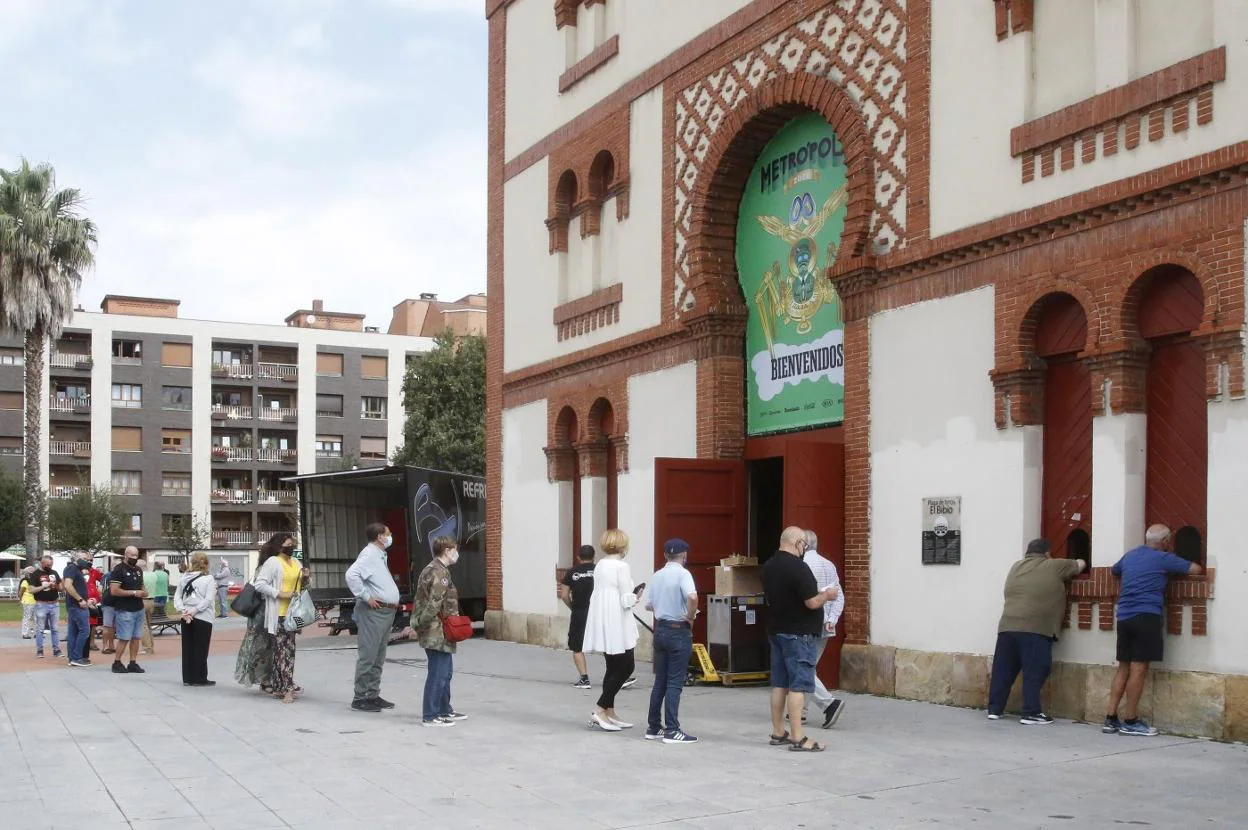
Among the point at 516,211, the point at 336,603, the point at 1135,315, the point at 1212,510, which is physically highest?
the point at 516,211

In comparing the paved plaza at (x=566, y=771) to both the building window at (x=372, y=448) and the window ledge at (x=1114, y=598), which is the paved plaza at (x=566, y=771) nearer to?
the window ledge at (x=1114, y=598)

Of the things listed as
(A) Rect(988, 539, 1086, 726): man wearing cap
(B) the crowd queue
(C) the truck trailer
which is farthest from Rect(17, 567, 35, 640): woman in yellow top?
(A) Rect(988, 539, 1086, 726): man wearing cap

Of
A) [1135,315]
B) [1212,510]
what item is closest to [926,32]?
[1135,315]

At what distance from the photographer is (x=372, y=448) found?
259 feet

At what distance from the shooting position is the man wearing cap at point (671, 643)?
11.2 m

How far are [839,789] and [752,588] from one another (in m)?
7.38

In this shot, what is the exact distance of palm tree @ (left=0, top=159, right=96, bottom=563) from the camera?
138ft

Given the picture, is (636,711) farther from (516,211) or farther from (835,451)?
(516,211)

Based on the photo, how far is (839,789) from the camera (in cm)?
899

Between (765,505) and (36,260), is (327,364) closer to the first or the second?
(36,260)

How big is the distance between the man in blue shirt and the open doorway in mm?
6925

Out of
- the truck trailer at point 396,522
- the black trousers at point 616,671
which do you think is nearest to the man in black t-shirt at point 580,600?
the black trousers at point 616,671

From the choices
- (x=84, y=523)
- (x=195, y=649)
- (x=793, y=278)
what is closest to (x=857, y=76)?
(x=793, y=278)

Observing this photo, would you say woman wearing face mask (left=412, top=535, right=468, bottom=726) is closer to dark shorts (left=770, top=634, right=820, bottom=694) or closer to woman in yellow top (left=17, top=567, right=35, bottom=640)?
dark shorts (left=770, top=634, right=820, bottom=694)
